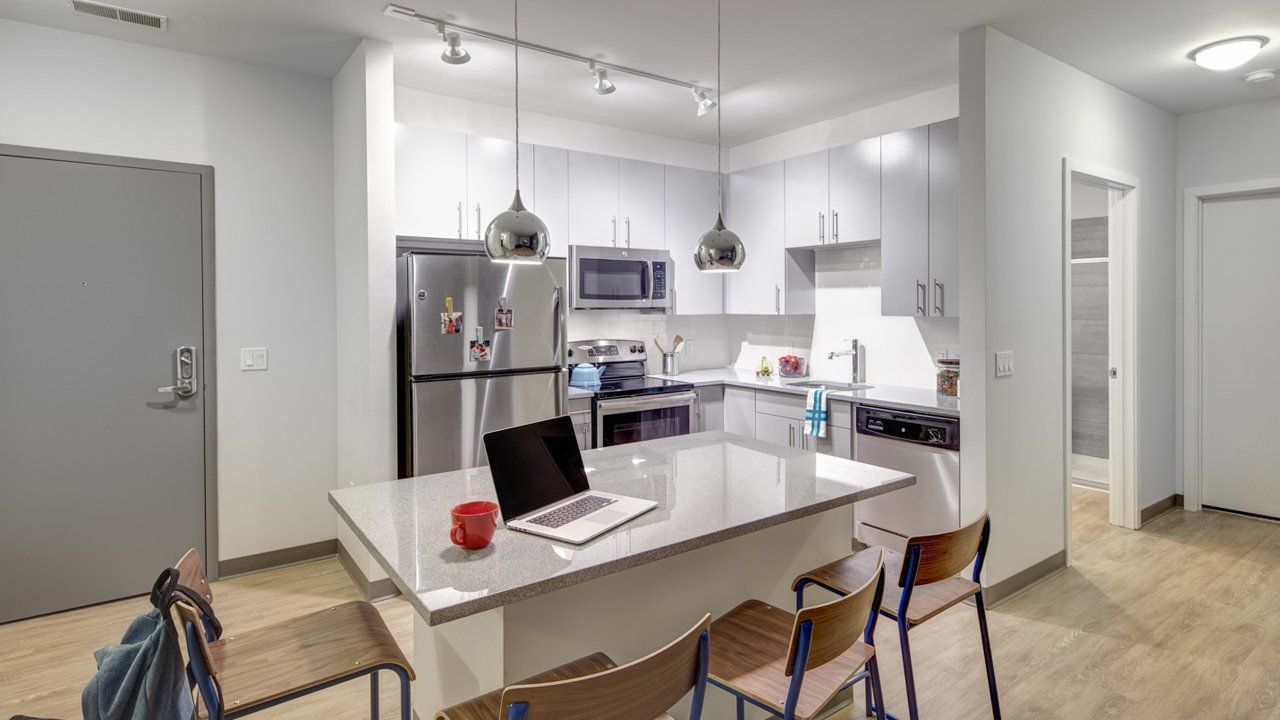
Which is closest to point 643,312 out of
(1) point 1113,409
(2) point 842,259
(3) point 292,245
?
(2) point 842,259

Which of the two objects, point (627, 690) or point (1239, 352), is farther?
point (1239, 352)

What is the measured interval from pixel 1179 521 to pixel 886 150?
9.86ft

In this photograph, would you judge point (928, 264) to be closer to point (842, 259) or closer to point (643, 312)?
point (842, 259)

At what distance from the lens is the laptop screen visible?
1.72 metres

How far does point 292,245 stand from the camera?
3.61 m

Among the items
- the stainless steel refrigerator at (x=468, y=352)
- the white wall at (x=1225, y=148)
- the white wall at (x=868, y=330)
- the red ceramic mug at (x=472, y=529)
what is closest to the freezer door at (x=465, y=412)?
the stainless steel refrigerator at (x=468, y=352)

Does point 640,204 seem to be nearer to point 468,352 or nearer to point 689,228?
point 689,228

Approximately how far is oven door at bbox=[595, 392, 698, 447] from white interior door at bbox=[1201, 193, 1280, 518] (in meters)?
3.35

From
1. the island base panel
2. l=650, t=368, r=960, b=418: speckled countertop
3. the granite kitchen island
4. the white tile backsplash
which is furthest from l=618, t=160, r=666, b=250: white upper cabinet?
the island base panel

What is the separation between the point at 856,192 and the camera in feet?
13.2

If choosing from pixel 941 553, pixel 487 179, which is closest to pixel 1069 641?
pixel 941 553

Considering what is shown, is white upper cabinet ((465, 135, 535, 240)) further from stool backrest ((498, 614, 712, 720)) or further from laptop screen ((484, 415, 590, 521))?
stool backrest ((498, 614, 712, 720))

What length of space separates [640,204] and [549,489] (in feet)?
10.1

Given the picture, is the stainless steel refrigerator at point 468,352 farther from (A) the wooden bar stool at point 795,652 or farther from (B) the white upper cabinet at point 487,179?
(A) the wooden bar stool at point 795,652
